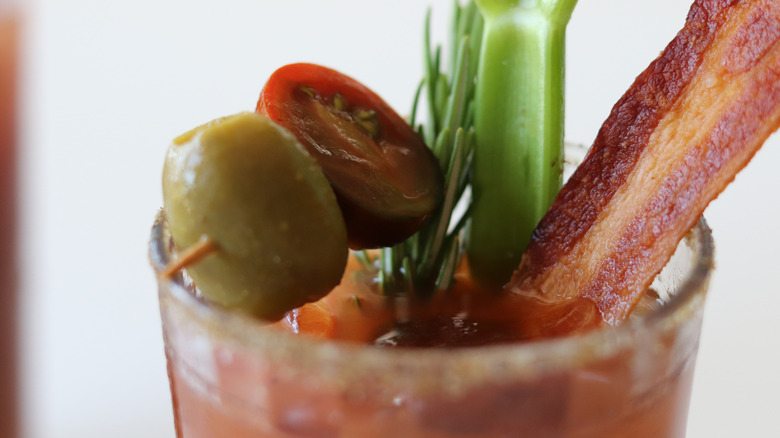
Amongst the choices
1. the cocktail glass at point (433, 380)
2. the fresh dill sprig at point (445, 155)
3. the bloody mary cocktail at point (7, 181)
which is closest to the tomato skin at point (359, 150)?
the fresh dill sprig at point (445, 155)

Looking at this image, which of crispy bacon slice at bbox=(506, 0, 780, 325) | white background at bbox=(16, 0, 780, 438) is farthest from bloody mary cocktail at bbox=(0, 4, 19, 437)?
crispy bacon slice at bbox=(506, 0, 780, 325)

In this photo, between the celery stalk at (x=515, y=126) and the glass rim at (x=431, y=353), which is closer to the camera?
the glass rim at (x=431, y=353)

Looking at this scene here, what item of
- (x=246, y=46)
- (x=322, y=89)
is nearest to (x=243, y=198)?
(x=322, y=89)

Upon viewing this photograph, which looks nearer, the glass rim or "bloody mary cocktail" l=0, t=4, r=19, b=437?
the glass rim

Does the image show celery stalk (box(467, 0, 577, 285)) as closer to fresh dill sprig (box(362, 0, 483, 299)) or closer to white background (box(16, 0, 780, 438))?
fresh dill sprig (box(362, 0, 483, 299))

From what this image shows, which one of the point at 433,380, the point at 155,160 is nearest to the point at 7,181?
the point at 155,160

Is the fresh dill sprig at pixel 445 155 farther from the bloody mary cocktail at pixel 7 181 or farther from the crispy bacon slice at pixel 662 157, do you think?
the bloody mary cocktail at pixel 7 181

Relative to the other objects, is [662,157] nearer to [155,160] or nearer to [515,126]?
[515,126]
